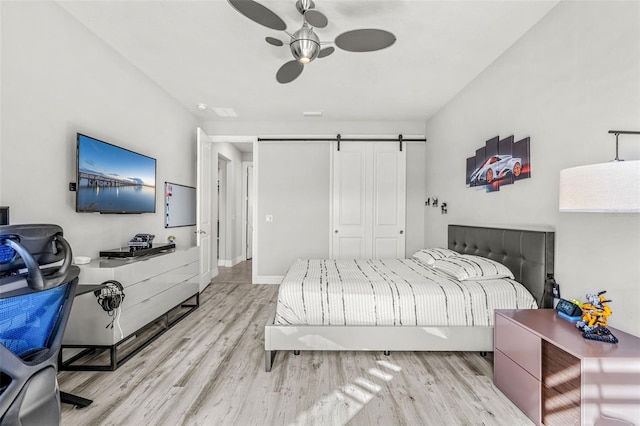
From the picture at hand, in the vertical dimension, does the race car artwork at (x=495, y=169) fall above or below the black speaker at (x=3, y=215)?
above

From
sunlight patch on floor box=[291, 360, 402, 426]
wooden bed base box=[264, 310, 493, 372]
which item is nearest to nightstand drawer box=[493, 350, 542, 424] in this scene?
wooden bed base box=[264, 310, 493, 372]

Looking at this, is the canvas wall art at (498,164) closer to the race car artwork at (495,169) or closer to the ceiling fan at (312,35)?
the race car artwork at (495,169)

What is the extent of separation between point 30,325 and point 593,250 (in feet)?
9.40

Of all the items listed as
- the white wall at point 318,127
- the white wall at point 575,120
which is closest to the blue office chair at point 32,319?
the white wall at point 575,120

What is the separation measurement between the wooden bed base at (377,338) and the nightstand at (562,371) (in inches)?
11.3

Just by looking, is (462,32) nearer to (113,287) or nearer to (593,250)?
(593,250)

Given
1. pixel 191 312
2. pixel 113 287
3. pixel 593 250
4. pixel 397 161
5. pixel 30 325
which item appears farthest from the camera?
pixel 397 161

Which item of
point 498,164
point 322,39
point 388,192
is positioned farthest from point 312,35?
point 388,192

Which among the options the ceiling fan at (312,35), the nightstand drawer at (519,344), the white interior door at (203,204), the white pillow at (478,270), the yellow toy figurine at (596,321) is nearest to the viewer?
the yellow toy figurine at (596,321)

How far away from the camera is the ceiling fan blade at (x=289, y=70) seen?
91.4 inches

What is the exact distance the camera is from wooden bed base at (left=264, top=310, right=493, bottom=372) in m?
2.27

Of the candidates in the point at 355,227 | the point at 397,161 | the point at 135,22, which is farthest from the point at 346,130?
the point at 135,22

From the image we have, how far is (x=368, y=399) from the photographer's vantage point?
1.90 metres

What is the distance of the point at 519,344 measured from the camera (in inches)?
70.1
